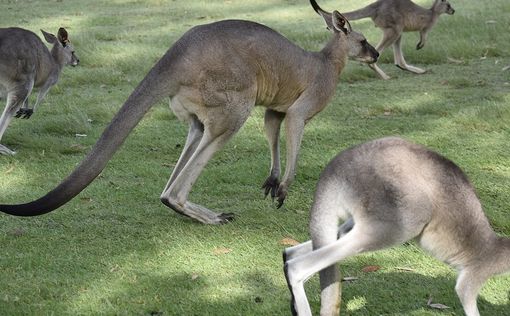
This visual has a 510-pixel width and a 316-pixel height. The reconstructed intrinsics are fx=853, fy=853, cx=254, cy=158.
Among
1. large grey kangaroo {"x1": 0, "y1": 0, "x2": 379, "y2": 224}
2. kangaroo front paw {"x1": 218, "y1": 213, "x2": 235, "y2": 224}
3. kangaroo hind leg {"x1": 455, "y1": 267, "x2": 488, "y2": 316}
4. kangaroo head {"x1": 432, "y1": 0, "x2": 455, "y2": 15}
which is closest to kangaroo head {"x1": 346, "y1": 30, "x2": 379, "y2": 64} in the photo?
large grey kangaroo {"x1": 0, "y1": 0, "x2": 379, "y2": 224}

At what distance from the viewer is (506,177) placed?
237 inches

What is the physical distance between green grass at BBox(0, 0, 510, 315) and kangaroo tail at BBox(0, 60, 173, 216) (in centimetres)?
48

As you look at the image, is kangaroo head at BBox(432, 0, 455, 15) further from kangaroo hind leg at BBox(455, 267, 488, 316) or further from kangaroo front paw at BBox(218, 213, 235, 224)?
kangaroo hind leg at BBox(455, 267, 488, 316)

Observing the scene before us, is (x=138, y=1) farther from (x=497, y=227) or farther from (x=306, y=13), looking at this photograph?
(x=497, y=227)

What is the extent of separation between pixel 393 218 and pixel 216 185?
8.95ft

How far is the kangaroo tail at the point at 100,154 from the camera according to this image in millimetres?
4039

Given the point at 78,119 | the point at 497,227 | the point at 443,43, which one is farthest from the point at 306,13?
the point at 497,227

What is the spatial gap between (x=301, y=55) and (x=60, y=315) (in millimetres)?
2602

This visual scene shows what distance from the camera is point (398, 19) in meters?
9.75

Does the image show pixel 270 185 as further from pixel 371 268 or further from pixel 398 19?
pixel 398 19

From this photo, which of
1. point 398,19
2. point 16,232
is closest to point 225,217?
point 16,232

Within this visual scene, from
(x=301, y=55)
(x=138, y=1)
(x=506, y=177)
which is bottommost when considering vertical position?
(x=138, y=1)

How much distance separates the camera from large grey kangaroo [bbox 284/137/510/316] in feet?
11.4

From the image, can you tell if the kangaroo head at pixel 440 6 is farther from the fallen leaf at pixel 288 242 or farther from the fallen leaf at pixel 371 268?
the fallen leaf at pixel 371 268
